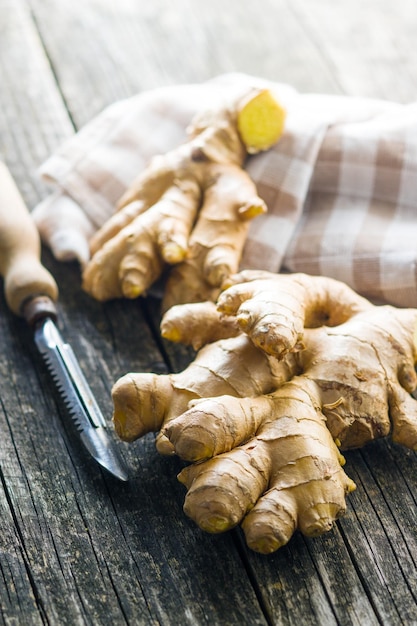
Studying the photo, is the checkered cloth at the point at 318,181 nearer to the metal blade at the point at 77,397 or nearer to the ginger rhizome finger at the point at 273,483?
the metal blade at the point at 77,397

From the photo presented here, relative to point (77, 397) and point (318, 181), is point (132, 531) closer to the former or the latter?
point (77, 397)

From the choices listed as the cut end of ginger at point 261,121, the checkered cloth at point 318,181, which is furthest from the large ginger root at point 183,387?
the cut end of ginger at point 261,121

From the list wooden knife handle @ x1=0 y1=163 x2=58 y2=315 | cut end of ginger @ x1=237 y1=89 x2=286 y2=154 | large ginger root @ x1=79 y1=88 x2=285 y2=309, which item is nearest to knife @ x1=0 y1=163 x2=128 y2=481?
wooden knife handle @ x1=0 y1=163 x2=58 y2=315

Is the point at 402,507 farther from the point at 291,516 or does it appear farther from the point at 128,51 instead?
the point at 128,51

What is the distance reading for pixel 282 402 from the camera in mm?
1141

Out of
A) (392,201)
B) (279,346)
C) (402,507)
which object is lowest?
(402,507)

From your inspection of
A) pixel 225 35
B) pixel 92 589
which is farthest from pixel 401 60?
pixel 92 589

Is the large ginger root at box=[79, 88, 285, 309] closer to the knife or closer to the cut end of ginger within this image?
the cut end of ginger

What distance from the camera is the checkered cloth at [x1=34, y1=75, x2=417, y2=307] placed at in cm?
150

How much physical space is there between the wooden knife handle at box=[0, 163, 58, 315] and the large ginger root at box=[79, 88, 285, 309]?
98 millimetres

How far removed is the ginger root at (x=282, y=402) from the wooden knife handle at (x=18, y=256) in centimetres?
27

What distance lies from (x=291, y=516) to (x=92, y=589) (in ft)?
0.86

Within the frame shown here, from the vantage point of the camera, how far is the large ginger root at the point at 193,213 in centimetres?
143

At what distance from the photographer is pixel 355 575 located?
3.52 ft
